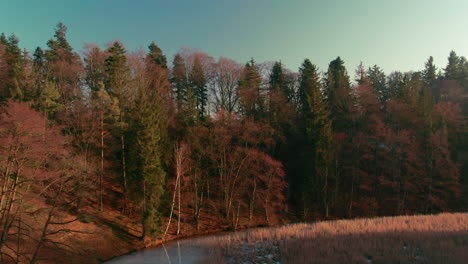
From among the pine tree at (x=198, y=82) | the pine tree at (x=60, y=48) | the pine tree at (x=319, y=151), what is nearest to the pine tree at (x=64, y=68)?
the pine tree at (x=60, y=48)

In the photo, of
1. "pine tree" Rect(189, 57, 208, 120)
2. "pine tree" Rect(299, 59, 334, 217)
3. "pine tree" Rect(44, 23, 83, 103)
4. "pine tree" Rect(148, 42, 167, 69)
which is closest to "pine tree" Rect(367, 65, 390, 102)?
"pine tree" Rect(299, 59, 334, 217)

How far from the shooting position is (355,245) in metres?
11.6

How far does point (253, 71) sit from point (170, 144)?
64.4ft

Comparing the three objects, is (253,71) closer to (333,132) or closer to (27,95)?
(333,132)

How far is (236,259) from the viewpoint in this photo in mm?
12562

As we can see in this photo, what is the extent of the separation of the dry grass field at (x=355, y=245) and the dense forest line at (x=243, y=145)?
15.0m

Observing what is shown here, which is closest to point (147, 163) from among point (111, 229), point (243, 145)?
point (111, 229)

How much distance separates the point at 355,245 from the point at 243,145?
79.4 feet

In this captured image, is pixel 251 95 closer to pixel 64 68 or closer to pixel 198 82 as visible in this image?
pixel 198 82

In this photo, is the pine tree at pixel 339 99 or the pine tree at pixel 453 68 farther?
the pine tree at pixel 453 68

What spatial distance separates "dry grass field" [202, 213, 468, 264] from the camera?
10.1 meters

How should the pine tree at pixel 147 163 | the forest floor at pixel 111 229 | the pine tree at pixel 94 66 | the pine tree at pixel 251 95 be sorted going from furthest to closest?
the pine tree at pixel 251 95 → the pine tree at pixel 94 66 → the pine tree at pixel 147 163 → the forest floor at pixel 111 229

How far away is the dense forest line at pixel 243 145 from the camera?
28.1 meters

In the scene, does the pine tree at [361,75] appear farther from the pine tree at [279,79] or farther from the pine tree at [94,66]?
the pine tree at [94,66]
